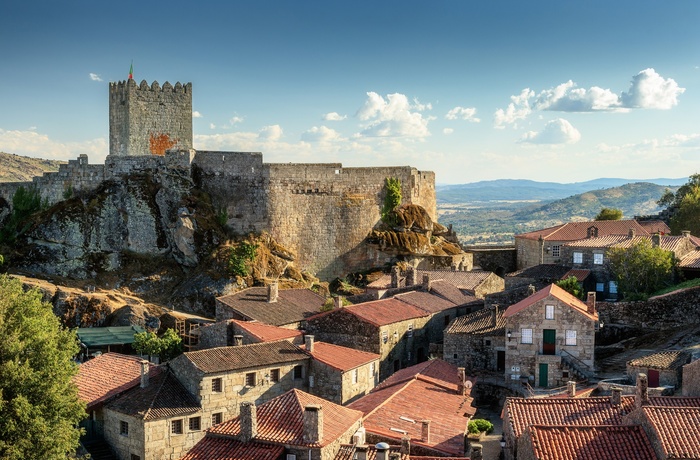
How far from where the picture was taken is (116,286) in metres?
53.4

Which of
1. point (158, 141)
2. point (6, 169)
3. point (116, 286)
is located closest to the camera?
point (116, 286)

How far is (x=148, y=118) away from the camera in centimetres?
5812

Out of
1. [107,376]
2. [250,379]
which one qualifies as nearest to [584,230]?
[250,379]

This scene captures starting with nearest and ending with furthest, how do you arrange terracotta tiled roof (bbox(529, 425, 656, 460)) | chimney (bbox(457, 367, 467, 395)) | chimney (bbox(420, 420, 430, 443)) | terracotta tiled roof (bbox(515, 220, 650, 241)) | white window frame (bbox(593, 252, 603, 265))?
terracotta tiled roof (bbox(529, 425, 656, 460)), chimney (bbox(420, 420, 430, 443)), chimney (bbox(457, 367, 467, 395)), white window frame (bbox(593, 252, 603, 265)), terracotta tiled roof (bbox(515, 220, 650, 241))

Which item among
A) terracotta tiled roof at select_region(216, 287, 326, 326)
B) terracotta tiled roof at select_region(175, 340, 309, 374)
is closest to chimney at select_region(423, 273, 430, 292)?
terracotta tiled roof at select_region(216, 287, 326, 326)

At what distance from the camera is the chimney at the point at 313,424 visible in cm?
2850

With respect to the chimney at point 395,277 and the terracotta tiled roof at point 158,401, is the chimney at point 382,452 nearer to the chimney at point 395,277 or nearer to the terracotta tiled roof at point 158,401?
the terracotta tiled roof at point 158,401

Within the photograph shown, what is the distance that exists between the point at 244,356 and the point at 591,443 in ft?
63.8

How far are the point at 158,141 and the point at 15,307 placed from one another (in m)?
25.8

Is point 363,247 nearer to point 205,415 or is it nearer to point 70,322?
point 70,322

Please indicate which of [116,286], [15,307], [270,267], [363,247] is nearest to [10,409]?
[15,307]

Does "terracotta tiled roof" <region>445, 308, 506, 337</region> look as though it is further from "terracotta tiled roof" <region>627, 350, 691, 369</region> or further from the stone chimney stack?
"terracotta tiled roof" <region>627, 350, 691, 369</region>

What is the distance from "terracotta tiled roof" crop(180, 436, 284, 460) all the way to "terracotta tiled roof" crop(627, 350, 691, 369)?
16928 mm

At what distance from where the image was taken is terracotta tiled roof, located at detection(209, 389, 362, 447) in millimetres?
29109
